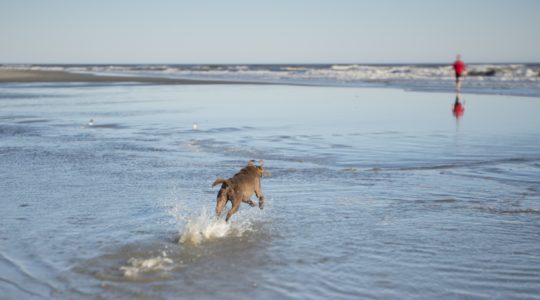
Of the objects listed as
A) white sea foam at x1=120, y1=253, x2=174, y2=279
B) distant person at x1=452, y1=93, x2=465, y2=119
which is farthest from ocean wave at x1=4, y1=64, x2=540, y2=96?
white sea foam at x1=120, y1=253, x2=174, y2=279

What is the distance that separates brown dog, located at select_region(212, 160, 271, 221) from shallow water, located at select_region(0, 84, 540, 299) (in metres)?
0.27

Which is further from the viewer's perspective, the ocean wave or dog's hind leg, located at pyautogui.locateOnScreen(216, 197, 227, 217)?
the ocean wave

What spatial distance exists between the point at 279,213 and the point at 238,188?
85 cm

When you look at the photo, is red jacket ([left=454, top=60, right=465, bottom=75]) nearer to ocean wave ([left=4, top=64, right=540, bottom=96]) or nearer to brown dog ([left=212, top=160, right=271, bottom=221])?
ocean wave ([left=4, top=64, right=540, bottom=96])

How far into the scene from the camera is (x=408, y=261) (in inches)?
231

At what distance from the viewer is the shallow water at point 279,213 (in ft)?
17.5

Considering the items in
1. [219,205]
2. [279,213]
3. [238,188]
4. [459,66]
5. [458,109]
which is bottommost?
[279,213]

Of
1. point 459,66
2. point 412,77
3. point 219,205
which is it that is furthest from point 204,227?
point 412,77

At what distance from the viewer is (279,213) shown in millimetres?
7828

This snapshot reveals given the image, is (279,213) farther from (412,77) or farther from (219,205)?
(412,77)

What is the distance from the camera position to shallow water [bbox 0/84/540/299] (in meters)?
5.34

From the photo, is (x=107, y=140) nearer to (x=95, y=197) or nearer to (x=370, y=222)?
(x=95, y=197)

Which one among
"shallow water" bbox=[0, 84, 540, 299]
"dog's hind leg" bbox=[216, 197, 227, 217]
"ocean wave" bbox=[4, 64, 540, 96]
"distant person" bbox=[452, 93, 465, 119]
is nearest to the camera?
"shallow water" bbox=[0, 84, 540, 299]

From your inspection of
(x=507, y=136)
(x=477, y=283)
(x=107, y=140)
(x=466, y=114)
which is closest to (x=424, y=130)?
(x=507, y=136)
